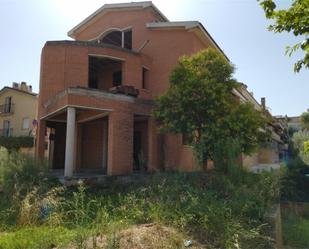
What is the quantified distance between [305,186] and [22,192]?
12.7 metres

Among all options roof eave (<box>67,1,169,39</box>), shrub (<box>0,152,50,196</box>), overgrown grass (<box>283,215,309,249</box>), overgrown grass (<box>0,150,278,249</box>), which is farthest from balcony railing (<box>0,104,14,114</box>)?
overgrown grass (<box>283,215,309,249</box>)

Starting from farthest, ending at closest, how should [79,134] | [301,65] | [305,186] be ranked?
[79,134] → [305,186] → [301,65]

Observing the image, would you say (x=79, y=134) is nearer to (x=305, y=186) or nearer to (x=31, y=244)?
(x=305, y=186)

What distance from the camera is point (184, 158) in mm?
17734

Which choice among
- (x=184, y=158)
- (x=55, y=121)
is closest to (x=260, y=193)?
(x=184, y=158)

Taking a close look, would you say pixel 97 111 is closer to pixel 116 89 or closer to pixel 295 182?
pixel 116 89

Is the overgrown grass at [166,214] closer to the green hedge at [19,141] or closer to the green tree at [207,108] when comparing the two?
the green tree at [207,108]

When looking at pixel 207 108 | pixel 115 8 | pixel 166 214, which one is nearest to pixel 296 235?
pixel 166 214

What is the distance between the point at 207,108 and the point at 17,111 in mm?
35596

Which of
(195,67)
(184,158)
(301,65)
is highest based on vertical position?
(195,67)

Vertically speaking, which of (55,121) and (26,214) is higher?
(55,121)

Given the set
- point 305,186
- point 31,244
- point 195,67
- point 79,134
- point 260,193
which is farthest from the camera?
point 79,134

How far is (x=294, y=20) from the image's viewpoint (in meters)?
3.99

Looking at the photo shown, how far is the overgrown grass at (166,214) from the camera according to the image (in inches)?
229
